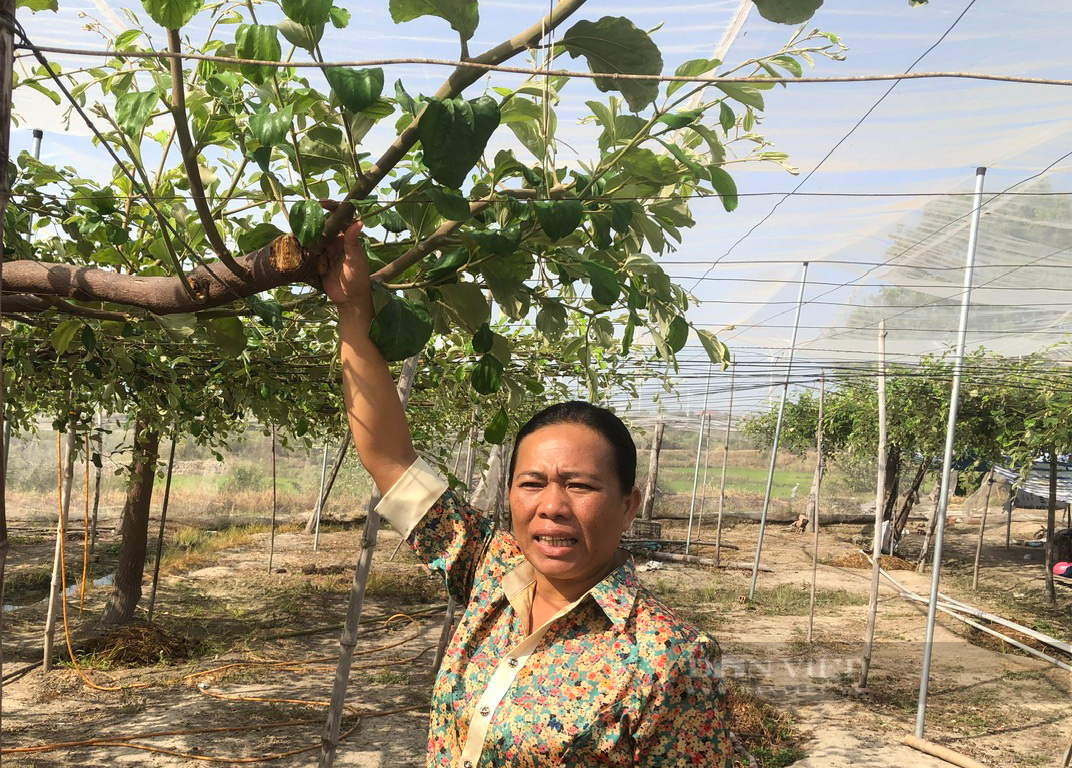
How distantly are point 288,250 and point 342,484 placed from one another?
63.0ft

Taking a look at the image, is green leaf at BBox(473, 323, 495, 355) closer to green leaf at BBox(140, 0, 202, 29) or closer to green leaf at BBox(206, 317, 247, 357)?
green leaf at BBox(206, 317, 247, 357)

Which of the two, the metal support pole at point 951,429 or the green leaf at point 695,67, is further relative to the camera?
the metal support pole at point 951,429

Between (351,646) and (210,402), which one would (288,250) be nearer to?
(351,646)

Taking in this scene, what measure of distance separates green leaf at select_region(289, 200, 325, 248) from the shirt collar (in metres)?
0.61

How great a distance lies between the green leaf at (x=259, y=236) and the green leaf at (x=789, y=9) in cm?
77

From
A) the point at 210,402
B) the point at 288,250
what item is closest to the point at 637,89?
the point at 288,250

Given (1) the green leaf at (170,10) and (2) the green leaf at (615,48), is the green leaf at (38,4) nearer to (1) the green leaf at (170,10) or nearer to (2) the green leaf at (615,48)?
(1) the green leaf at (170,10)

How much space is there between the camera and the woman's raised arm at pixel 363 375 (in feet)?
4.05

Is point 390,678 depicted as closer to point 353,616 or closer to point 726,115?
point 353,616

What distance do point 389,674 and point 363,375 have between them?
5.60 m

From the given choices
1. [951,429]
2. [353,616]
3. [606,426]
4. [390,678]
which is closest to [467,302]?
[606,426]

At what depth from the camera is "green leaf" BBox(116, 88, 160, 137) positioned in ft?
3.26

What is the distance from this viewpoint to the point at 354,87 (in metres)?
0.89

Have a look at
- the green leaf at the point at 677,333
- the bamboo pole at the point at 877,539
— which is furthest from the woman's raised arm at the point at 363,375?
the bamboo pole at the point at 877,539
